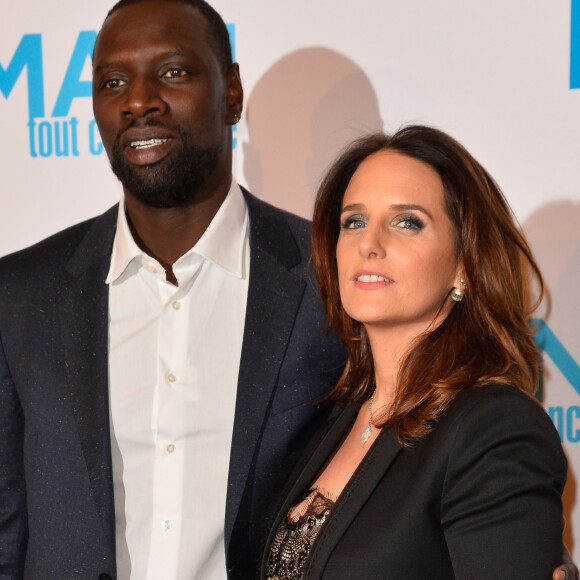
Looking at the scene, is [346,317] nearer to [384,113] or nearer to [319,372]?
[319,372]

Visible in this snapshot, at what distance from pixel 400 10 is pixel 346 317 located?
45.8 inches

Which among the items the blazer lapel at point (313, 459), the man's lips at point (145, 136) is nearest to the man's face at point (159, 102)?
the man's lips at point (145, 136)

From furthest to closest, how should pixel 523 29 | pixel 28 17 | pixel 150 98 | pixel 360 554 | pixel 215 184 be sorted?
pixel 28 17 → pixel 523 29 → pixel 215 184 → pixel 150 98 → pixel 360 554

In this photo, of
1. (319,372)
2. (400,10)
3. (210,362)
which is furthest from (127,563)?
(400,10)

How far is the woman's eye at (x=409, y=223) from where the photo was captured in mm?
1843

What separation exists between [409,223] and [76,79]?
1.56 metres

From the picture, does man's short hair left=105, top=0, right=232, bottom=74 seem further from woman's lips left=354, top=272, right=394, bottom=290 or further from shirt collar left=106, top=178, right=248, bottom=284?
woman's lips left=354, top=272, right=394, bottom=290

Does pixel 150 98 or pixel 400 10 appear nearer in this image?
pixel 150 98

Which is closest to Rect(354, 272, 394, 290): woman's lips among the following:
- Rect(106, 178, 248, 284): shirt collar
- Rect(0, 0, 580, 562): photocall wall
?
Rect(106, 178, 248, 284): shirt collar

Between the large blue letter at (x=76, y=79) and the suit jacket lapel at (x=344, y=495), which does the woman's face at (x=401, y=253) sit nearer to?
the suit jacket lapel at (x=344, y=495)

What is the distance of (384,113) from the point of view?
2.77 meters

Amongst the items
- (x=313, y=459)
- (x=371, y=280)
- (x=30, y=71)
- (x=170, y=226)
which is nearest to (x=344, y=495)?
(x=313, y=459)

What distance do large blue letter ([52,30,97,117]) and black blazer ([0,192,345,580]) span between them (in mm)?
867

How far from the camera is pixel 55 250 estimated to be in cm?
221
